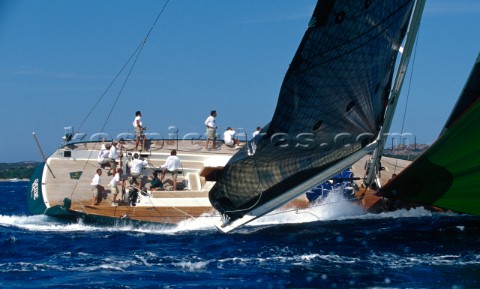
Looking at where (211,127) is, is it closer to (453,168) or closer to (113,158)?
(113,158)

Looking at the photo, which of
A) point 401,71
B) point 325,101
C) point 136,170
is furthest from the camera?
point 136,170

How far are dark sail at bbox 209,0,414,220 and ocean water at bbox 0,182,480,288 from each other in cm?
154

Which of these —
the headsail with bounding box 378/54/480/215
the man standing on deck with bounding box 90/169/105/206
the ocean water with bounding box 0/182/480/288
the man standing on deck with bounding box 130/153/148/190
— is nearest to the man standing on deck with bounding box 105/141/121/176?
the man standing on deck with bounding box 130/153/148/190

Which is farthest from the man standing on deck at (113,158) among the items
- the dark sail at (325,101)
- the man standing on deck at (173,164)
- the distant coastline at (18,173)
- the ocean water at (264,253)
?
Result: the distant coastline at (18,173)

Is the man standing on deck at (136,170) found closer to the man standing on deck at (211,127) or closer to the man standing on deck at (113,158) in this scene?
the man standing on deck at (113,158)

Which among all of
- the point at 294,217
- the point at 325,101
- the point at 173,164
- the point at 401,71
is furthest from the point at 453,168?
the point at 173,164

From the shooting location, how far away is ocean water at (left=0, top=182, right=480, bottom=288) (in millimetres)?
15258

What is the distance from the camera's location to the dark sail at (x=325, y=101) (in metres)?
19.0

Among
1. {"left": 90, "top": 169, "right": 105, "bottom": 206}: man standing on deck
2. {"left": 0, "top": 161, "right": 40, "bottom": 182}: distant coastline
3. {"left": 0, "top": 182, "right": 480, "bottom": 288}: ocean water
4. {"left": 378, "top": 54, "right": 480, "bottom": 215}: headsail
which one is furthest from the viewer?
{"left": 0, "top": 161, "right": 40, "bottom": 182}: distant coastline

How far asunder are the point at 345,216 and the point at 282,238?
505cm

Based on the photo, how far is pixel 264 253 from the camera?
18672mm

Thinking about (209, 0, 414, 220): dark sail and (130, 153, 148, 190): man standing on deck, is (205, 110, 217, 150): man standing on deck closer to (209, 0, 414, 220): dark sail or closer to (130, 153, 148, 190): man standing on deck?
(130, 153, 148, 190): man standing on deck

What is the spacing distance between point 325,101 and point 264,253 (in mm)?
3853

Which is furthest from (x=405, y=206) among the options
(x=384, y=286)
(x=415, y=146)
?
(x=384, y=286)
